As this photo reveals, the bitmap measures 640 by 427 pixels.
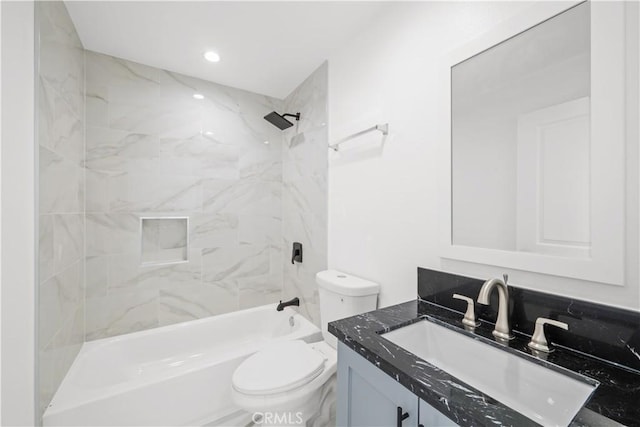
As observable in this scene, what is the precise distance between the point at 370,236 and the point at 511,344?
83 centimetres

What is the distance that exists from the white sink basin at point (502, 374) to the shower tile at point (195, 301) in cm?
181

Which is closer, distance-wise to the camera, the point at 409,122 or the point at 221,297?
the point at 409,122

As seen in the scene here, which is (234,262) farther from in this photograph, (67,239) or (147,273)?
(67,239)

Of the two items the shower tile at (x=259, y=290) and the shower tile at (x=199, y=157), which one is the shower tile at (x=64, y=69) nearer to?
the shower tile at (x=199, y=157)

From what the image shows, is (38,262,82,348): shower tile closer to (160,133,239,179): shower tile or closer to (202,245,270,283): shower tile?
(202,245,270,283): shower tile

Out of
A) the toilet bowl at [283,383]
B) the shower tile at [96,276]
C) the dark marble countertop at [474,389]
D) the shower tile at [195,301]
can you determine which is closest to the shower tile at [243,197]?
the shower tile at [195,301]

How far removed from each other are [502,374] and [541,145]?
759 millimetres

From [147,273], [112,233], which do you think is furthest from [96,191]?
[147,273]

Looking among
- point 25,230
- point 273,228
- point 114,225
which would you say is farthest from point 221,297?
point 25,230

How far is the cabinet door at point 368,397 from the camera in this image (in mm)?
707

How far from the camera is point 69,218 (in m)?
1.52

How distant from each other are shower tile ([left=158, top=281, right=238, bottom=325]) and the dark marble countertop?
65.9 inches

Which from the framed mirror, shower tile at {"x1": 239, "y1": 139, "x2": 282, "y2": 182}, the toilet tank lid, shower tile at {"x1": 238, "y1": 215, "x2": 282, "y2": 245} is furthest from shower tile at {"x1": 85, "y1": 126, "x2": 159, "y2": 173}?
the framed mirror

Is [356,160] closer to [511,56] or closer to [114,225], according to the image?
[511,56]
